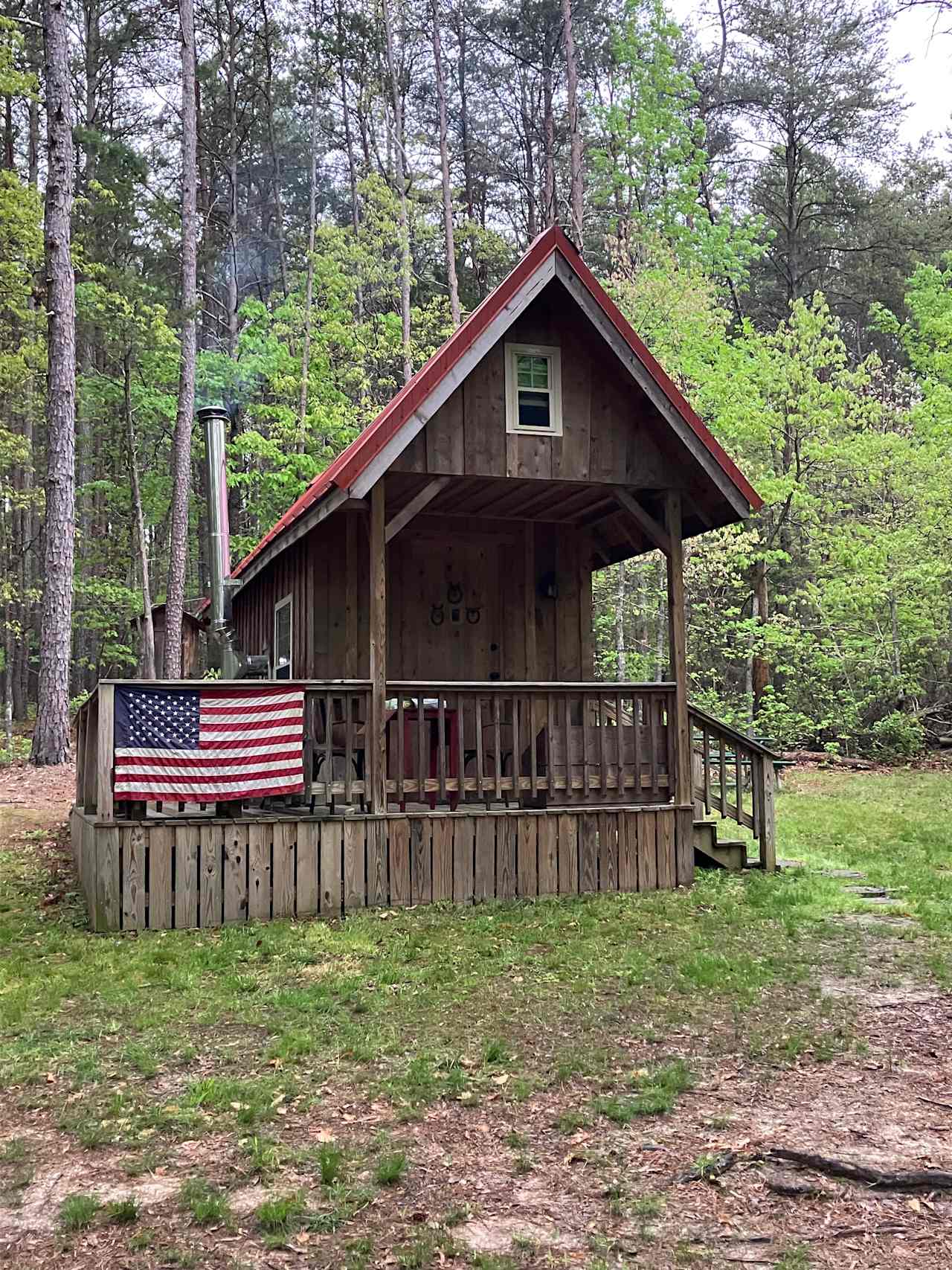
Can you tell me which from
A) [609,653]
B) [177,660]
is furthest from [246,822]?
[609,653]

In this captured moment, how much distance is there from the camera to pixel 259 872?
352 inches

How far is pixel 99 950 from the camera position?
25.7ft

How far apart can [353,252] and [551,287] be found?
18.5m

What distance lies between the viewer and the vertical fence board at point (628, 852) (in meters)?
10.1

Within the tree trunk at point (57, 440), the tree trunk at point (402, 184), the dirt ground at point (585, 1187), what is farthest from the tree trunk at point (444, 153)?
the dirt ground at point (585, 1187)

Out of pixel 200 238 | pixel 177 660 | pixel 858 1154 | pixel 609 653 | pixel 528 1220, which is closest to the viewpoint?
pixel 528 1220

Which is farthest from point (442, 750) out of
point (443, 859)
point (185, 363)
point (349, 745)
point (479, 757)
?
point (185, 363)

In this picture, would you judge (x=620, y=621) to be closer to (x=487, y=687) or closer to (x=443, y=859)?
(x=487, y=687)

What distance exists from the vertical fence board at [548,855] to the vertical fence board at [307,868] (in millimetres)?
2096

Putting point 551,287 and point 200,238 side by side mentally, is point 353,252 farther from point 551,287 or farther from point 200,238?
point 551,287

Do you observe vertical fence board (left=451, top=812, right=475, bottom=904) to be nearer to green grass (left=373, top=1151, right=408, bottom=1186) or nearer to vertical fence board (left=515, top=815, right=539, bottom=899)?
vertical fence board (left=515, top=815, right=539, bottom=899)

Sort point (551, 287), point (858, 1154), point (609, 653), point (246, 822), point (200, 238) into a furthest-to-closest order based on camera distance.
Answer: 1. point (200, 238)
2. point (609, 653)
3. point (551, 287)
4. point (246, 822)
5. point (858, 1154)

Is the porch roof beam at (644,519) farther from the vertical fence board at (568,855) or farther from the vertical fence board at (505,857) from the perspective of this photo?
the vertical fence board at (505,857)

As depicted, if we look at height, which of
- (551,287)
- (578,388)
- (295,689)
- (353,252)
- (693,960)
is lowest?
(693,960)
